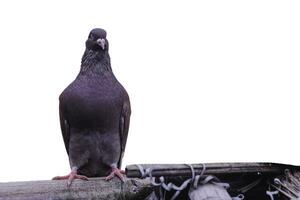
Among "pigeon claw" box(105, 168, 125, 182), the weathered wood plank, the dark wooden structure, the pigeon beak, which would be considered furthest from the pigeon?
the weathered wood plank

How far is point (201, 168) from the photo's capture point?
348 cm

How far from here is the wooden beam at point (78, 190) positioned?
3037mm

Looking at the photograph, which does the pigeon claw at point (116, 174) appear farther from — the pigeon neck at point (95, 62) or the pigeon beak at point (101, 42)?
the pigeon beak at point (101, 42)

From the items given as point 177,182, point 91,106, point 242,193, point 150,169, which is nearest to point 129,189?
point 150,169

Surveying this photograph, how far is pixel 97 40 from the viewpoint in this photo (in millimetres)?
5824

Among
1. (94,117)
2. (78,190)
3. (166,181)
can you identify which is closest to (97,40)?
(94,117)

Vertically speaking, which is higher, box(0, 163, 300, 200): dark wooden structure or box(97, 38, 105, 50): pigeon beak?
box(97, 38, 105, 50): pigeon beak

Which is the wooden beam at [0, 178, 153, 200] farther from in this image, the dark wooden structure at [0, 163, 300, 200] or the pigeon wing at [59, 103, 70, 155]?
the pigeon wing at [59, 103, 70, 155]

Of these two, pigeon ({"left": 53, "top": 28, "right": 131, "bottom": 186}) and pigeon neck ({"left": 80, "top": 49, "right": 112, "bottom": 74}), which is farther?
pigeon neck ({"left": 80, "top": 49, "right": 112, "bottom": 74})

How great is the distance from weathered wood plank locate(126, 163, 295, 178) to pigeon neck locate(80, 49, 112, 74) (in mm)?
2581

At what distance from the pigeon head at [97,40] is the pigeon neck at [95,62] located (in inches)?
2.3

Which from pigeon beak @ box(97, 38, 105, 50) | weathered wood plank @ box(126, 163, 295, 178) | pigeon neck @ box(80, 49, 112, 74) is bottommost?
weathered wood plank @ box(126, 163, 295, 178)

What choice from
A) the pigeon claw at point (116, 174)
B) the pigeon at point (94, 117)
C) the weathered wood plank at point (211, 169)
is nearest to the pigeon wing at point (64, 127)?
the pigeon at point (94, 117)

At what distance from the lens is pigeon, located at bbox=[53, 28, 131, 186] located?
553 cm
